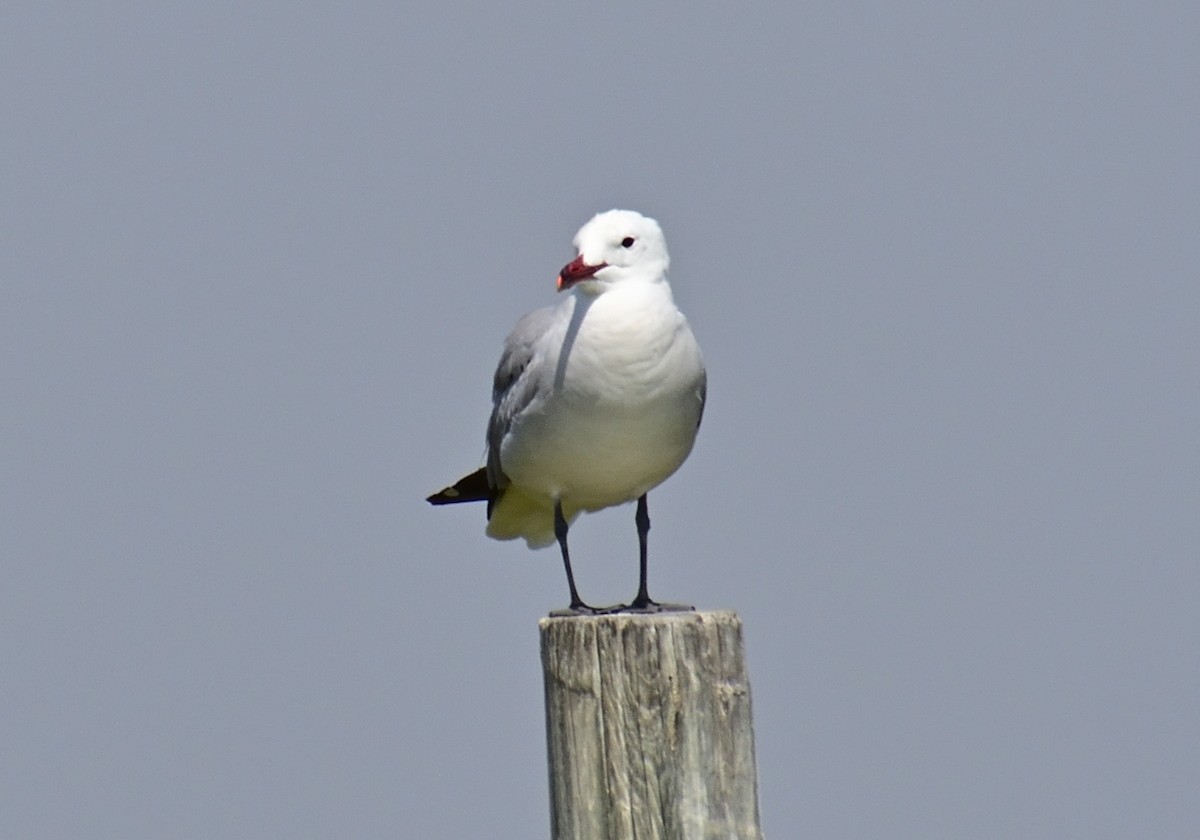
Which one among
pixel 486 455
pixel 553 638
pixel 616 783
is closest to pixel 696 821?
pixel 616 783

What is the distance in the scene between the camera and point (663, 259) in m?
6.76

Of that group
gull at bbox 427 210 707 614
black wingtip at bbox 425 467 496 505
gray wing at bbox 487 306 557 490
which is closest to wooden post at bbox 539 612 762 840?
gull at bbox 427 210 707 614

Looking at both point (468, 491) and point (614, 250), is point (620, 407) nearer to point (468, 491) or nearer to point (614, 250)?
point (614, 250)

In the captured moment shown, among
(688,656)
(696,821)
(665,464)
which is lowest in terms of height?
(696,821)

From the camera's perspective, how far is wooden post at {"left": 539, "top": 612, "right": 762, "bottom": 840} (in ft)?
15.2

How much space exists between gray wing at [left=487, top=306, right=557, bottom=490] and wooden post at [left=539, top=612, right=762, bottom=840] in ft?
6.98

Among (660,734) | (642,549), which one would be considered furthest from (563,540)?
(660,734)

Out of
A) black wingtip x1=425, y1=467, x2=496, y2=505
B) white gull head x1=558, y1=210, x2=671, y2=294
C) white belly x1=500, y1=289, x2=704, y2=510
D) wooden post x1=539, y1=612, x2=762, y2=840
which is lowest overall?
wooden post x1=539, y1=612, x2=762, y2=840

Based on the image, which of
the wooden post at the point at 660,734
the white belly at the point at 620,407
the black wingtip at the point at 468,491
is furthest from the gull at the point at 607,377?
the wooden post at the point at 660,734

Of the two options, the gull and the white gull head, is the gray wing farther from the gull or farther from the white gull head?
the white gull head

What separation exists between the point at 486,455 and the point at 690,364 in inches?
50.4

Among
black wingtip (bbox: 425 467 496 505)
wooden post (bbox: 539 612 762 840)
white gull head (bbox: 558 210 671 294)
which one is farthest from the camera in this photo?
black wingtip (bbox: 425 467 496 505)

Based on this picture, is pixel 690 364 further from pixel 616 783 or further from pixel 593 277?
pixel 616 783

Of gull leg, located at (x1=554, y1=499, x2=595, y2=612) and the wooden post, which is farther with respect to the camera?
gull leg, located at (x1=554, y1=499, x2=595, y2=612)
